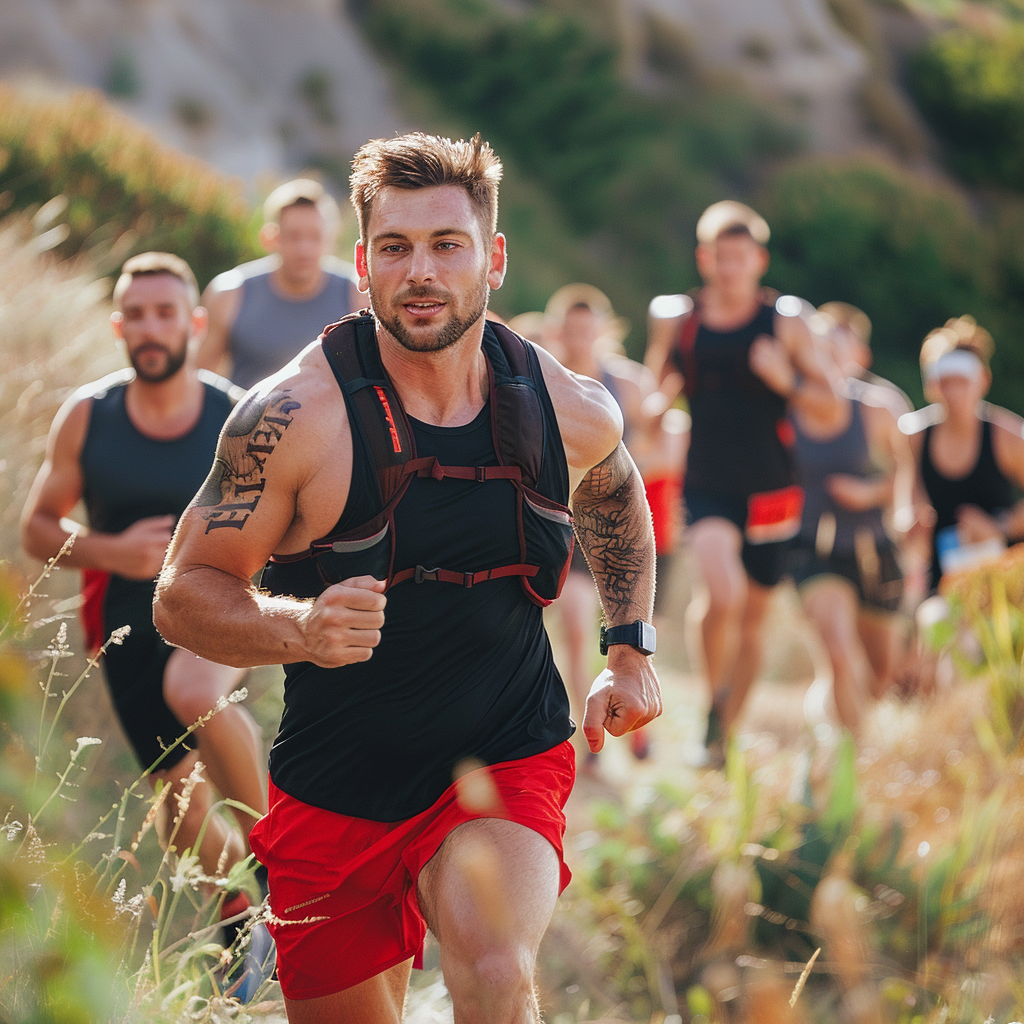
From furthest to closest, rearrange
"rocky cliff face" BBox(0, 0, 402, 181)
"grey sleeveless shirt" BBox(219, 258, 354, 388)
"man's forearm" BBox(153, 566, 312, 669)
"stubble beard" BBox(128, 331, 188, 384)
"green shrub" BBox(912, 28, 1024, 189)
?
"green shrub" BBox(912, 28, 1024, 189) < "rocky cliff face" BBox(0, 0, 402, 181) < "grey sleeveless shirt" BBox(219, 258, 354, 388) < "stubble beard" BBox(128, 331, 188, 384) < "man's forearm" BBox(153, 566, 312, 669)

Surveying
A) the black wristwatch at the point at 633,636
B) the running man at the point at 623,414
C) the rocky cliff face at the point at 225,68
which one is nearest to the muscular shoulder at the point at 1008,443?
the running man at the point at 623,414

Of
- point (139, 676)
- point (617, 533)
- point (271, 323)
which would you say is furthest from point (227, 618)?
point (271, 323)

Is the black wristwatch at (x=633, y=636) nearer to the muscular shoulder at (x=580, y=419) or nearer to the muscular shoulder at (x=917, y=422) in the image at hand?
the muscular shoulder at (x=580, y=419)

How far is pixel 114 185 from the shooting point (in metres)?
9.71

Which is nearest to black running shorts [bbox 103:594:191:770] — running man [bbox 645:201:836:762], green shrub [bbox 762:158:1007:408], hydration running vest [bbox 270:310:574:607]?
hydration running vest [bbox 270:310:574:607]

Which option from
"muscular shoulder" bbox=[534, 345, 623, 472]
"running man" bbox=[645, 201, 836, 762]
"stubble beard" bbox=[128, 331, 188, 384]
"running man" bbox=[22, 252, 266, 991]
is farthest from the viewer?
"running man" bbox=[645, 201, 836, 762]

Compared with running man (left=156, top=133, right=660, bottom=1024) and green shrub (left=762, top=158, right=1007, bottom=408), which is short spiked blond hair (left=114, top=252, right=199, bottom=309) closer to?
running man (left=156, top=133, right=660, bottom=1024)

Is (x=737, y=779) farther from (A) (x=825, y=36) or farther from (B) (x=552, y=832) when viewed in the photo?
(A) (x=825, y=36)

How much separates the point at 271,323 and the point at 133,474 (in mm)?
1991

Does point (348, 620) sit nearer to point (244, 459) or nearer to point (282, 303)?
point (244, 459)

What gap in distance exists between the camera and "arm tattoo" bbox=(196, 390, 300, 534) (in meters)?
2.38

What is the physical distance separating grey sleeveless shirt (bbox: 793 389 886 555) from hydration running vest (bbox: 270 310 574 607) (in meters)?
4.70

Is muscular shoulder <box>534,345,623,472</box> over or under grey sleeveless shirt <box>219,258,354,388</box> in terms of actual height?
over

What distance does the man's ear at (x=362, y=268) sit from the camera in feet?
8.64
